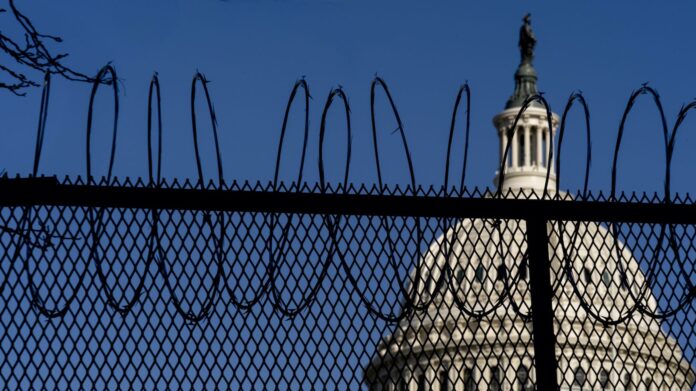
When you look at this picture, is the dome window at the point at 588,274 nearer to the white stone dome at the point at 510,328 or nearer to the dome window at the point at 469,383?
the white stone dome at the point at 510,328

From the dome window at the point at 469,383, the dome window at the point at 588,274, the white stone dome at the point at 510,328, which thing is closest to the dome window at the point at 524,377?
the white stone dome at the point at 510,328

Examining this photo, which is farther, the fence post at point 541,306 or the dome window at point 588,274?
the dome window at point 588,274

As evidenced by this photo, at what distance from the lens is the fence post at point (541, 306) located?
396 centimetres

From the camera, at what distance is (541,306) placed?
4082mm

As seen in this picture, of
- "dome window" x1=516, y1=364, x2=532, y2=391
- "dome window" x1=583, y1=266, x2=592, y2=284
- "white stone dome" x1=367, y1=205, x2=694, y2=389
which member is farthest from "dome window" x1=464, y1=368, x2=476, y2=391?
"dome window" x1=583, y1=266, x2=592, y2=284

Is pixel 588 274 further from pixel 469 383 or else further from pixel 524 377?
pixel 469 383

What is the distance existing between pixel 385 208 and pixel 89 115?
1.02 meters

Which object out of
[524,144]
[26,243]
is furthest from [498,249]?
[524,144]

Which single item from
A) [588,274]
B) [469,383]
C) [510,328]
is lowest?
[469,383]

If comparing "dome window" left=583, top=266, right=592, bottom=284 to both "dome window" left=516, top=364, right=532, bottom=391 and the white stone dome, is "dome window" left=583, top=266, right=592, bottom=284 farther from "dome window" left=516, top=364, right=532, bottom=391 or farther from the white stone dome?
"dome window" left=516, top=364, right=532, bottom=391

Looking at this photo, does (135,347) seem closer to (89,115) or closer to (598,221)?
(89,115)

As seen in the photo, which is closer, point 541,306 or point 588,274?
point 541,306

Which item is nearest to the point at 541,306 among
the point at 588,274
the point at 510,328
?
the point at 510,328

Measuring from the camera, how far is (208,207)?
3.98 meters
